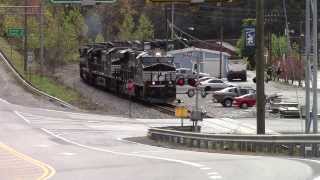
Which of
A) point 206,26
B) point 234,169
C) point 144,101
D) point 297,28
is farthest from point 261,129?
point 206,26

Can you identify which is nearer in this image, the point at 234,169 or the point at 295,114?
the point at 234,169

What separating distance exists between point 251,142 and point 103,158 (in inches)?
234

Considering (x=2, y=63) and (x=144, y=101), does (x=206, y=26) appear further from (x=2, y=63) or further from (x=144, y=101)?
(x=144, y=101)

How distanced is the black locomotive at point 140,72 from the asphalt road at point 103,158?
8.22 metres

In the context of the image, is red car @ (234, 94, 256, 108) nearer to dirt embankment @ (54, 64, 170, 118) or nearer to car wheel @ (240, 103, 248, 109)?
car wheel @ (240, 103, 248, 109)

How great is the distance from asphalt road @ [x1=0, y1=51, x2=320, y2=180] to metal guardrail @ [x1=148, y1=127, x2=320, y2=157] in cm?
116

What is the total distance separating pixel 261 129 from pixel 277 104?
2960 cm

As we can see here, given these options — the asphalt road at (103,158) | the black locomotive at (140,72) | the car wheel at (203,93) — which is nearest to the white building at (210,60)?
the car wheel at (203,93)

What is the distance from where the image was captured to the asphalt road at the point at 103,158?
59.6ft

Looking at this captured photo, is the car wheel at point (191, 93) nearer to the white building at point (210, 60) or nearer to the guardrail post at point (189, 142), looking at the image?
the guardrail post at point (189, 142)

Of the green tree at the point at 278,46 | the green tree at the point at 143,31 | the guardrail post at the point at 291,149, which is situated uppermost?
the green tree at the point at 143,31

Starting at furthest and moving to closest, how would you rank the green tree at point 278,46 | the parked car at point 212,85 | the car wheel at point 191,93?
the green tree at point 278,46, the parked car at point 212,85, the car wheel at point 191,93

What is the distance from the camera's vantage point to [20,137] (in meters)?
35.4

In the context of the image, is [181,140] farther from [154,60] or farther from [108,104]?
[108,104]
